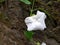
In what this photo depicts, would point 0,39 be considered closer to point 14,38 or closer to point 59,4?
point 14,38

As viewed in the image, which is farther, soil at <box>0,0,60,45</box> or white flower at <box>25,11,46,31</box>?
white flower at <box>25,11,46,31</box>

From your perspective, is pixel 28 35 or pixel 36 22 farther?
pixel 36 22

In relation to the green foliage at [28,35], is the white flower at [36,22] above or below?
above

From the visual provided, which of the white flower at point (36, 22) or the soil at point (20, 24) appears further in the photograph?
the white flower at point (36, 22)

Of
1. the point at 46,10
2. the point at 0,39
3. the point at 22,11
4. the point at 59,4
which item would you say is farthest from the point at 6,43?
the point at 59,4
